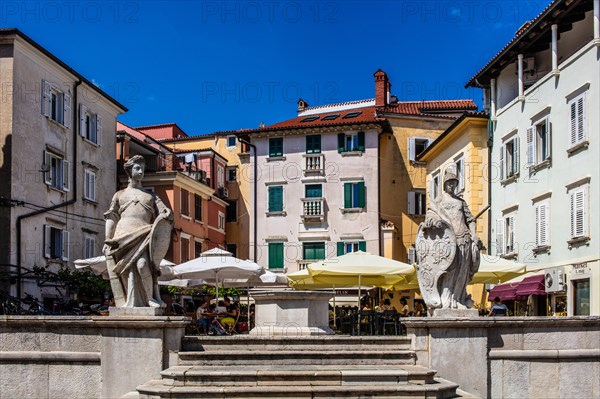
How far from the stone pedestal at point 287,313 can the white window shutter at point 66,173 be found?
76.7 ft

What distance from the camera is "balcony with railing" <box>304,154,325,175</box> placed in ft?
173

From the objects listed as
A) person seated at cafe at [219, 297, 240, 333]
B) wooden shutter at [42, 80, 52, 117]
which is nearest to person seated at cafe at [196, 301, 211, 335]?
person seated at cafe at [219, 297, 240, 333]

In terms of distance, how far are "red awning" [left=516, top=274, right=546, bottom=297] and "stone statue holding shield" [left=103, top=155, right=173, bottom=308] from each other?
19.4m

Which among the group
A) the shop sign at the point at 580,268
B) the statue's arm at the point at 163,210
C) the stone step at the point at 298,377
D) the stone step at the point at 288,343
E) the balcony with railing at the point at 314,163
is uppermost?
the balcony with railing at the point at 314,163

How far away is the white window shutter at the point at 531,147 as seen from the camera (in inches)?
1204

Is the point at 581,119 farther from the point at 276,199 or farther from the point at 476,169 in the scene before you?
the point at 276,199

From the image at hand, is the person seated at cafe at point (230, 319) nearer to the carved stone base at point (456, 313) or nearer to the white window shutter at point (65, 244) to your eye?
the carved stone base at point (456, 313)

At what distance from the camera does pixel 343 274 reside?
70.9 ft

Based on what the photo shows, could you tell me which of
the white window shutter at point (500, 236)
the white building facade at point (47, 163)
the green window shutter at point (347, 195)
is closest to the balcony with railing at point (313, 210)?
the green window shutter at point (347, 195)

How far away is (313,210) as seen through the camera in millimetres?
52812

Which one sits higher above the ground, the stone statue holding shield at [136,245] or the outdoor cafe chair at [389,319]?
the stone statue holding shield at [136,245]

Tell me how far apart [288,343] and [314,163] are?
134 feet

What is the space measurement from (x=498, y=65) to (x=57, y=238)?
66.7ft

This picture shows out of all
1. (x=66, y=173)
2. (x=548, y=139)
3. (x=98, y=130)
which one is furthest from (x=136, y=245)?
(x=98, y=130)
